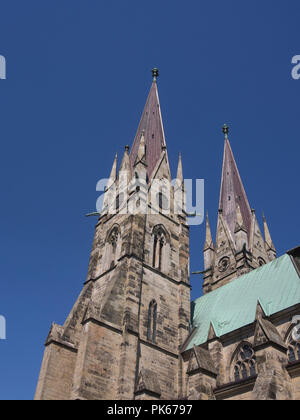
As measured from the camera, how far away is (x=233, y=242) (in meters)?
36.0

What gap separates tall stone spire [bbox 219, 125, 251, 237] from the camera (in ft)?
124

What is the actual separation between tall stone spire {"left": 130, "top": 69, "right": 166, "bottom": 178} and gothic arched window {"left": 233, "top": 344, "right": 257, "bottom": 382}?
1344cm

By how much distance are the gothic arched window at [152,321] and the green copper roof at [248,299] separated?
201cm

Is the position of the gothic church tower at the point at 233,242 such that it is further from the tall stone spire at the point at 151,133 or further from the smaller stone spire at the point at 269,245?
the tall stone spire at the point at 151,133

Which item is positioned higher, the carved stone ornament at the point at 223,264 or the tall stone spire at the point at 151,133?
the tall stone spire at the point at 151,133

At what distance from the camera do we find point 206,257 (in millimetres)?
37375

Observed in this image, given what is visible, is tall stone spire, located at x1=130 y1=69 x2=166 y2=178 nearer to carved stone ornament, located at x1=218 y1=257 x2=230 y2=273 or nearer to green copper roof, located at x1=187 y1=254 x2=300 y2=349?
green copper roof, located at x1=187 y1=254 x2=300 y2=349

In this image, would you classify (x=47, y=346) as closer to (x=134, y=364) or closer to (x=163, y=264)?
(x=134, y=364)

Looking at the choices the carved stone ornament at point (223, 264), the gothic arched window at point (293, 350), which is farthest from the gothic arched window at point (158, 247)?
the carved stone ornament at point (223, 264)

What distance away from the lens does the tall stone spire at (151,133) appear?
30.6 meters

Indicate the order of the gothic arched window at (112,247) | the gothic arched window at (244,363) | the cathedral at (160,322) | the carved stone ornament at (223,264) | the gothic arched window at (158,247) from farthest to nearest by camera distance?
1. the carved stone ornament at (223,264)
2. the gothic arched window at (112,247)
3. the gothic arched window at (158,247)
4. the gothic arched window at (244,363)
5. the cathedral at (160,322)
